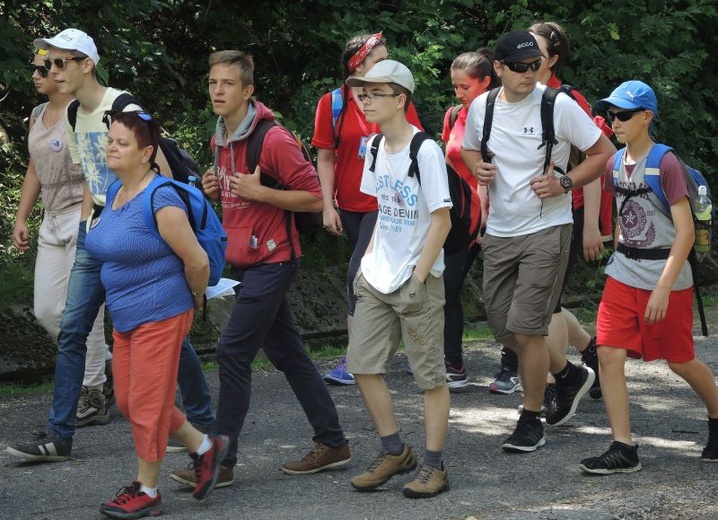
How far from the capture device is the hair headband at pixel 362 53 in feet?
22.8

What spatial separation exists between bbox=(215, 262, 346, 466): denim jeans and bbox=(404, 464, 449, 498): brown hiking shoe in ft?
1.87

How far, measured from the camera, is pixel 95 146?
6.20 m

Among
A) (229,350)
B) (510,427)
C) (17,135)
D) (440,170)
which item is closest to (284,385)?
(510,427)

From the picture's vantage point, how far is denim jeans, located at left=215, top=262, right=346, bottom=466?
552 centimetres

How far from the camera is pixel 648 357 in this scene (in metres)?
5.75

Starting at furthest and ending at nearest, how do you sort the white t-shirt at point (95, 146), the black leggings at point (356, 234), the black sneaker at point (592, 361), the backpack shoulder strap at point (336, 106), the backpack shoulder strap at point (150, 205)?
the backpack shoulder strap at point (336, 106), the black sneaker at point (592, 361), the black leggings at point (356, 234), the white t-shirt at point (95, 146), the backpack shoulder strap at point (150, 205)

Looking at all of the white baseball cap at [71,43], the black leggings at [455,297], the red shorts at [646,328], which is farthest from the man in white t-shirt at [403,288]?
the black leggings at [455,297]

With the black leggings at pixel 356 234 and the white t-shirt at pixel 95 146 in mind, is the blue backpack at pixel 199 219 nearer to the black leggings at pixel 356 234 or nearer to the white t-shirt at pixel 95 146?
the white t-shirt at pixel 95 146

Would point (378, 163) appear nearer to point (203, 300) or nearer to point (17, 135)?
point (203, 300)

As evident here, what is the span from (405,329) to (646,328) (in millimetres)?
Result: 1142

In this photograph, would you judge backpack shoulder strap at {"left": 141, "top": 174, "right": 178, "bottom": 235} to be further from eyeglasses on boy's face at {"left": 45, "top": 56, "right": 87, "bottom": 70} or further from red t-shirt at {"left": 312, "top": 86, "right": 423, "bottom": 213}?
red t-shirt at {"left": 312, "top": 86, "right": 423, "bottom": 213}

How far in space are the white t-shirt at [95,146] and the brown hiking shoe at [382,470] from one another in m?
1.87

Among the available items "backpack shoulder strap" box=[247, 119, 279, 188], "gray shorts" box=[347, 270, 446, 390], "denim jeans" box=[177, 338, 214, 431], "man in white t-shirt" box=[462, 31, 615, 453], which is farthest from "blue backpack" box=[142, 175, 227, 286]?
"man in white t-shirt" box=[462, 31, 615, 453]

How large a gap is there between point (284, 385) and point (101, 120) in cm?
220
